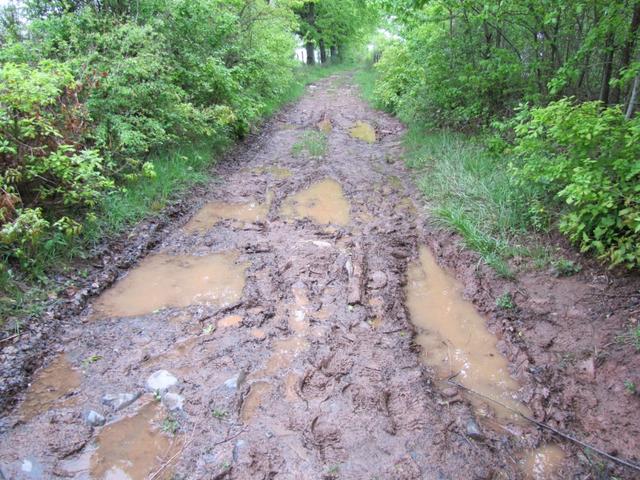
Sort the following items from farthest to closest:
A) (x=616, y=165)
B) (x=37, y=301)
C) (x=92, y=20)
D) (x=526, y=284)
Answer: (x=92, y=20)
(x=526, y=284)
(x=37, y=301)
(x=616, y=165)

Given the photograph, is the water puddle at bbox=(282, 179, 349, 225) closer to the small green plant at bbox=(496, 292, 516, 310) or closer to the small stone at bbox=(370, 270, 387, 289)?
the small stone at bbox=(370, 270, 387, 289)

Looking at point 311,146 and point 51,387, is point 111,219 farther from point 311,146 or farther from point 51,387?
point 311,146

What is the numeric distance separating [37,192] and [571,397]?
4875 millimetres

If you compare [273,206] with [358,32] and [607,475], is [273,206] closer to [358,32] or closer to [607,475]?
[607,475]

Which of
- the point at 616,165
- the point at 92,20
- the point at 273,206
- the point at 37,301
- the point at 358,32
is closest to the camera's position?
the point at 616,165

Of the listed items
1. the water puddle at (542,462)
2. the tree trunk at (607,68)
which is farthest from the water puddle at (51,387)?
the tree trunk at (607,68)

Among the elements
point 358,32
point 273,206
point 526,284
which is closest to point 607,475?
point 526,284

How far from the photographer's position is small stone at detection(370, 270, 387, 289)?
4.07 m

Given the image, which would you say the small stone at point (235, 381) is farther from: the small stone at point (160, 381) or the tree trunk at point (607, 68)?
the tree trunk at point (607, 68)

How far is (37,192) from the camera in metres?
3.98

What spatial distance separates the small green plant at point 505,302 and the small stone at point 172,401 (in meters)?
2.76

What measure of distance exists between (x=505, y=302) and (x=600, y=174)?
1.29m

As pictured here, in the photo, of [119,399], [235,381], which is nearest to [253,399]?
[235,381]

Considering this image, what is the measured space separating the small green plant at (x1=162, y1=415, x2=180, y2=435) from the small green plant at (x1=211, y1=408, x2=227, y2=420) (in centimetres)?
23
